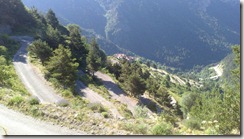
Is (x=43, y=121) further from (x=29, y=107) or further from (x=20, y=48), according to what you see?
(x=20, y=48)

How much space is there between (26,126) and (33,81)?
3434 centimetres

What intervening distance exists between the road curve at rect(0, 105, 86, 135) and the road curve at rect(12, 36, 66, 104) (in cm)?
1493

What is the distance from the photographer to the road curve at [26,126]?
16938 millimetres

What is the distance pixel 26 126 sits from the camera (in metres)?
18.0

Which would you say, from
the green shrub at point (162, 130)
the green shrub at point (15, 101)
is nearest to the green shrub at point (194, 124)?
the green shrub at point (162, 130)

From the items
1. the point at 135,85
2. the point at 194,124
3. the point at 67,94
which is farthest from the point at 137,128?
the point at 135,85

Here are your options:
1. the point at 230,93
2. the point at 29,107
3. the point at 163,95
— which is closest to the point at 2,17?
the point at 163,95

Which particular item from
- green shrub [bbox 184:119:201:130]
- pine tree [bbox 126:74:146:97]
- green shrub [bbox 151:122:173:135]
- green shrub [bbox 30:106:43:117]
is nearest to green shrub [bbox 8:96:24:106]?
green shrub [bbox 30:106:43:117]

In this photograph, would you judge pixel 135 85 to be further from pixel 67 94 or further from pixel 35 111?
pixel 35 111

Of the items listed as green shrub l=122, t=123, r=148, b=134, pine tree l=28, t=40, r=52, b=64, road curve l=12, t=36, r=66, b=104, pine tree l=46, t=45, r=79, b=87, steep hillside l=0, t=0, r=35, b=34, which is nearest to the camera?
green shrub l=122, t=123, r=148, b=134

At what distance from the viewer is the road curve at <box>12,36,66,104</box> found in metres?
43.6

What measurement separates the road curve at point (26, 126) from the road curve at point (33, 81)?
1493 cm

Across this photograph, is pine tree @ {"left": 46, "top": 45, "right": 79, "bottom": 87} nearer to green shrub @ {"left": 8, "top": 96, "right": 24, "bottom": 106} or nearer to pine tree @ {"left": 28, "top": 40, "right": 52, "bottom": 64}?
pine tree @ {"left": 28, "top": 40, "right": 52, "bottom": 64}

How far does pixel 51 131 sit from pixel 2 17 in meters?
101
